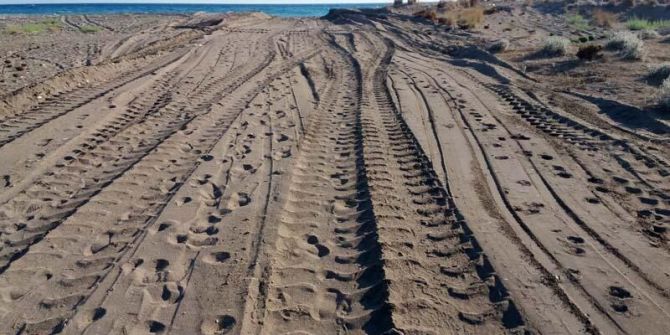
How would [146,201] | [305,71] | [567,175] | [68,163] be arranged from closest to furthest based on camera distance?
[146,201]
[567,175]
[68,163]
[305,71]

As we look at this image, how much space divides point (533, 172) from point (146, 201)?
15.1 feet

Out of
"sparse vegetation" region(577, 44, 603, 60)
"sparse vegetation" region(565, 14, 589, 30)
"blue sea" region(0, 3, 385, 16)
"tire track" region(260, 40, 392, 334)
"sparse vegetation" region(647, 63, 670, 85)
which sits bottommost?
"tire track" region(260, 40, 392, 334)

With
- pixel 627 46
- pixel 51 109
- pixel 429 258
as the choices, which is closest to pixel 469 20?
pixel 627 46

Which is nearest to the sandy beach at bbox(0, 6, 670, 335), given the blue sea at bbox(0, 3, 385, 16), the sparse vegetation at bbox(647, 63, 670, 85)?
the sparse vegetation at bbox(647, 63, 670, 85)

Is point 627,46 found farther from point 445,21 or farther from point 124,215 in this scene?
point 124,215

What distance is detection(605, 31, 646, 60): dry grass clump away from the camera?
466 inches

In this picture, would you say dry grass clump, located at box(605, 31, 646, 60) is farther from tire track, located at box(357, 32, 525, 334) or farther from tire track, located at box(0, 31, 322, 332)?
tire track, located at box(0, 31, 322, 332)

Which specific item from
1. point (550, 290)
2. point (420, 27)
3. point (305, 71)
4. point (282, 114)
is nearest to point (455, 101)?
point (282, 114)

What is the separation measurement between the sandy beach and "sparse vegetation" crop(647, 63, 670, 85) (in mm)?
475

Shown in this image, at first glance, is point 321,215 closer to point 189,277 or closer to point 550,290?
point 189,277

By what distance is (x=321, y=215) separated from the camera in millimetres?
4992

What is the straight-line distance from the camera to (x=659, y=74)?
9766 millimetres

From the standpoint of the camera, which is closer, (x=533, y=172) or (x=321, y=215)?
(x=321, y=215)

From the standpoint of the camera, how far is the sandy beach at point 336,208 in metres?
3.61
